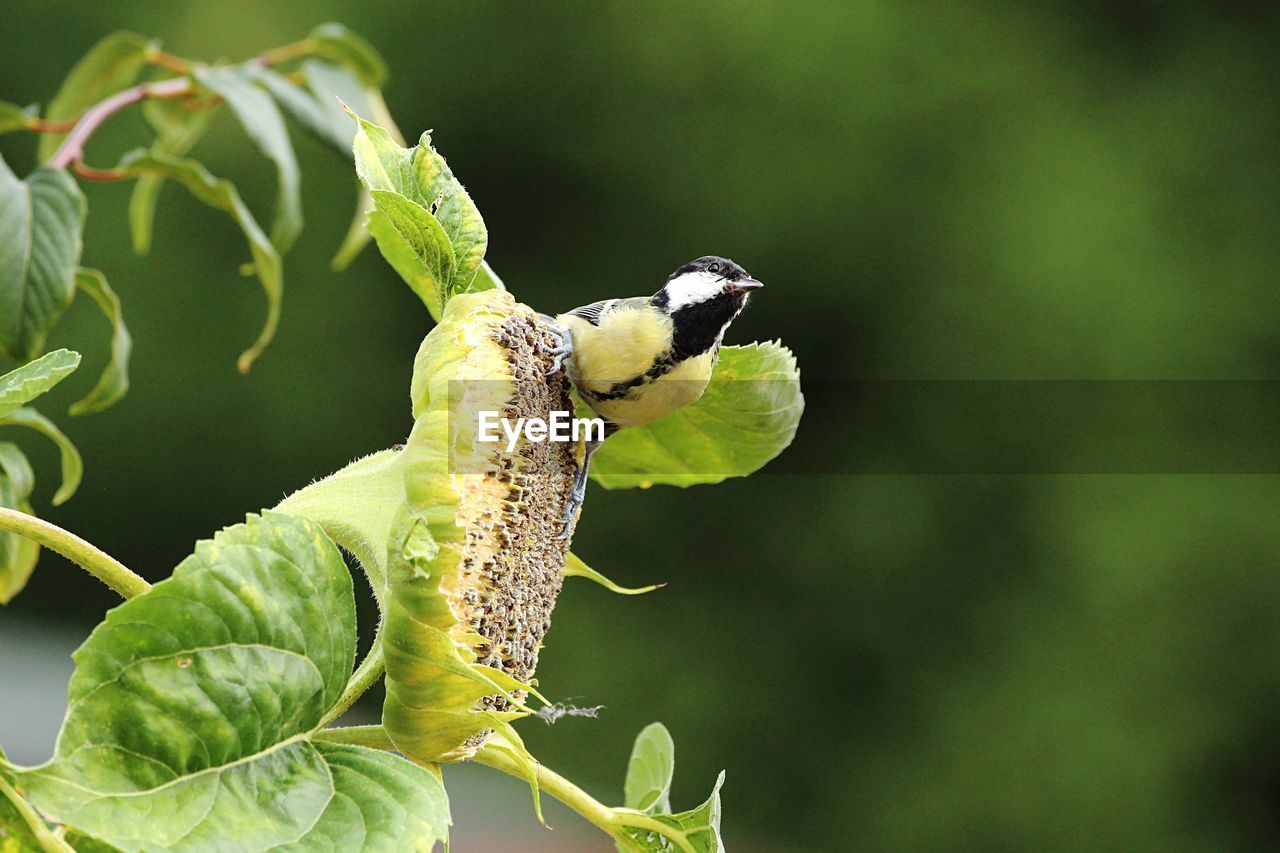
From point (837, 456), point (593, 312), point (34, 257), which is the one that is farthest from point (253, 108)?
point (837, 456)

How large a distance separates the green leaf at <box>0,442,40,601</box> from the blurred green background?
1752mm

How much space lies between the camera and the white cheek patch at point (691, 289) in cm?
40

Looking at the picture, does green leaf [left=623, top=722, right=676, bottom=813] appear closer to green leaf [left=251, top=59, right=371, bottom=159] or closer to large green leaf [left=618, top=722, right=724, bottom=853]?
large green leaf [left=618, top=722, right=724, bottom=853]

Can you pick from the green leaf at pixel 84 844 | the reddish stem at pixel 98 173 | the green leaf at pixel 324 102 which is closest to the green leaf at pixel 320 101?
the green leaf at pixel 324 102

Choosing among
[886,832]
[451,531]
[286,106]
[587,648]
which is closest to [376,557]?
[451,531]

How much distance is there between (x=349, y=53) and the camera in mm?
698

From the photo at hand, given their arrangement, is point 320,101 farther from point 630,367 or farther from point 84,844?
point 84,844

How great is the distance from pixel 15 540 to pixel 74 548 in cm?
27

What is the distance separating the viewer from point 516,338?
31cm

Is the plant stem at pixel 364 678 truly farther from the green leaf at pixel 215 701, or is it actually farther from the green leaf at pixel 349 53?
the green leaf at pixel 349 53

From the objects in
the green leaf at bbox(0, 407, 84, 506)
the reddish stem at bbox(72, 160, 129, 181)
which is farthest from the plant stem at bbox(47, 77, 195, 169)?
the green leaf at bbox(0, 407, 84, 506)

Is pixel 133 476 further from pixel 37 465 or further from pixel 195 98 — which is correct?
pixel 195 98

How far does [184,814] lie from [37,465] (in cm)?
195

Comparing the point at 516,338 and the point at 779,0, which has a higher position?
the point at 779,0
